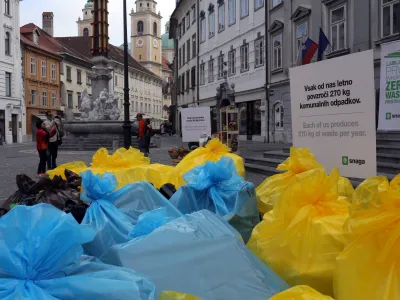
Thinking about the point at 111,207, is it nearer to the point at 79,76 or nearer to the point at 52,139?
the point at 52,139

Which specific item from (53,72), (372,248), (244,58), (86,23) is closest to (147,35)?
(86,23)

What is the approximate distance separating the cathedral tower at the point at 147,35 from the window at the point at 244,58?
6443 cm

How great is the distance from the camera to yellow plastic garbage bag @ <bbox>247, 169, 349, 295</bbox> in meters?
2.09

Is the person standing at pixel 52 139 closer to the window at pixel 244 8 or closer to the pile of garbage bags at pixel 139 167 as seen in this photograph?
the pile of garbage bags at pixel 139 167

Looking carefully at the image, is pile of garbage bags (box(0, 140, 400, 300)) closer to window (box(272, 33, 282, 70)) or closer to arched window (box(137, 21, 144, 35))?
window (box(272, 33, 282, 70))

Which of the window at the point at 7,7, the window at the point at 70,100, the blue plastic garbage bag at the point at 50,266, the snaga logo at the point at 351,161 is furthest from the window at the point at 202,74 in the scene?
the blue plastic garbage bag at the point at 50,266

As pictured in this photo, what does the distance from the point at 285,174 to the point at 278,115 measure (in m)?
18.2

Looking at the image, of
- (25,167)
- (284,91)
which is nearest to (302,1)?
(284,91)

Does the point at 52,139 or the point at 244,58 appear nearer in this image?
the point at 52,139

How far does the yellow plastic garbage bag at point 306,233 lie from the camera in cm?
209

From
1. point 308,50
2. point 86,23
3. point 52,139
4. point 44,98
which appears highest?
point 86,23

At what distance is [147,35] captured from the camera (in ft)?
292

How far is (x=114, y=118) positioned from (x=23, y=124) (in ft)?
58.4

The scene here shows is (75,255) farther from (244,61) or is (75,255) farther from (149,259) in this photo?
(244,61)
